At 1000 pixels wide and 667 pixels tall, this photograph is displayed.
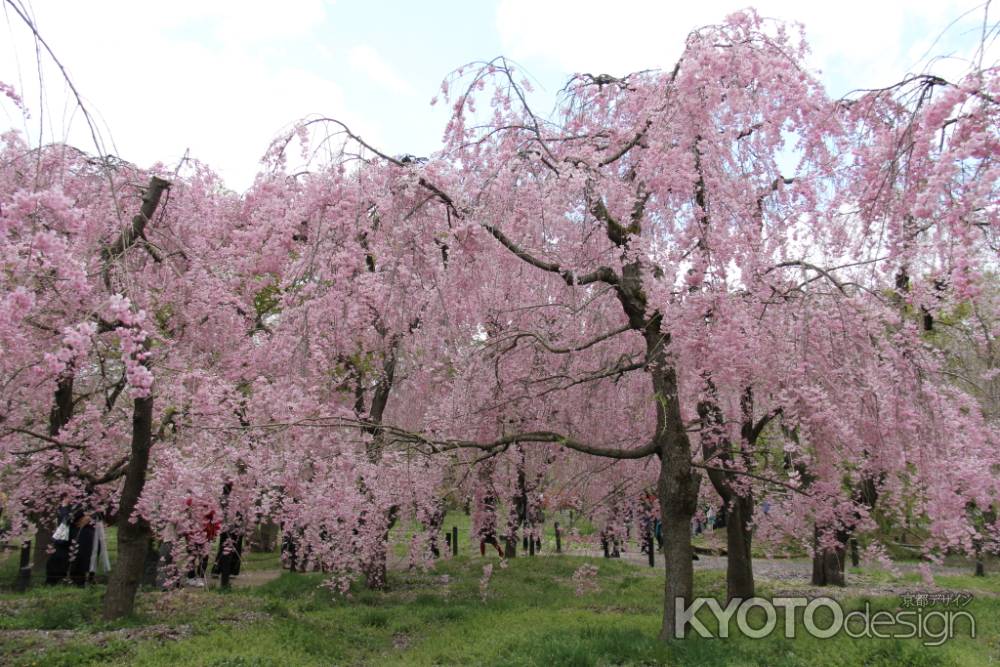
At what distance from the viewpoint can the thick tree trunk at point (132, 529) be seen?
27.2 feet

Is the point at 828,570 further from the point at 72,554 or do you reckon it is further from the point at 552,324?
the point at 72,554

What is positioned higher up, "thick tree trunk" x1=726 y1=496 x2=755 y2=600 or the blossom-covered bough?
the blossom-covered bough

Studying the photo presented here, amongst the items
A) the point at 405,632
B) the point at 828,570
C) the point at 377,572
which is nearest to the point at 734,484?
the point at 405,632

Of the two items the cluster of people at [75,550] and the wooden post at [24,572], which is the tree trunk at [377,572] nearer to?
the cluster of people at [75,550]

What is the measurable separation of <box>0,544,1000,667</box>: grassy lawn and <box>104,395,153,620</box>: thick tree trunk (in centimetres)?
26

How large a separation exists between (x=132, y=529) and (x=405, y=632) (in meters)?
3.67

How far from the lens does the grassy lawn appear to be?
6461mm

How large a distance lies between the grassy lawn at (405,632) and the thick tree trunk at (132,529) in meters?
0.26

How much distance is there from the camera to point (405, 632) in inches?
352

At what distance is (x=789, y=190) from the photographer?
7.83 meters

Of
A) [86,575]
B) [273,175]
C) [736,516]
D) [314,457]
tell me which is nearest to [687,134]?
[273,175]

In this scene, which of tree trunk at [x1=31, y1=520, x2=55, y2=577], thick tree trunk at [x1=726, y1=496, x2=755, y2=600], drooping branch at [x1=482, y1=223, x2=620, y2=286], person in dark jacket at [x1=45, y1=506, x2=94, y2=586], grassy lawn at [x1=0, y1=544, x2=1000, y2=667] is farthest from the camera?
tree trunk at [x1=31, y1=520, x2=55, y2=577]

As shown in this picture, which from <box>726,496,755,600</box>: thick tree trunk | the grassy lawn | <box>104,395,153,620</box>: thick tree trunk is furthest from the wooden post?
<box>726,496,755,600</box>: thick tree trunk

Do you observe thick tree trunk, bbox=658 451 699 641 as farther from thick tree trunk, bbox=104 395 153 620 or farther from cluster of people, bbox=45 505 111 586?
cluster of people, bbox=45 505 111 586
